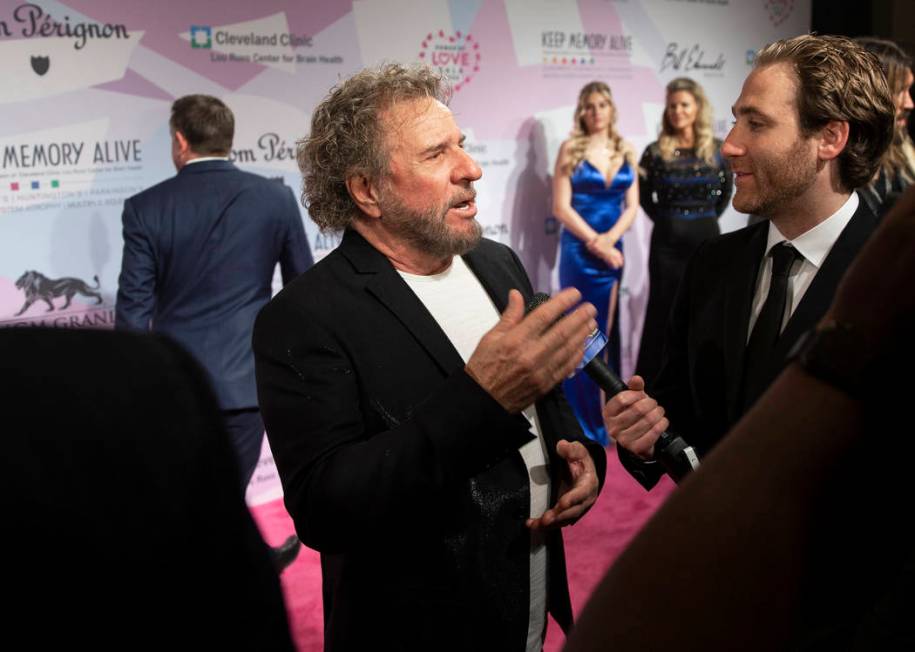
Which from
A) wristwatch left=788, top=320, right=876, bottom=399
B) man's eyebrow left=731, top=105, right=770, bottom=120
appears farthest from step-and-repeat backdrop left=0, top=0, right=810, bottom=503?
wristwatch left=788, top=320, right=876, bottom=399

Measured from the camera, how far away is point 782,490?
456mm

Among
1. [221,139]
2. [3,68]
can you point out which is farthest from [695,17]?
[3,68]

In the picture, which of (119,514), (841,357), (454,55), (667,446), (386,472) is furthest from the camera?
(454,55)

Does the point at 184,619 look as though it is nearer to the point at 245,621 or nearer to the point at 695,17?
the point at 245,621

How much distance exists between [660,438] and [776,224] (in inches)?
20.7

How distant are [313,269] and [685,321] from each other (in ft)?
2.65

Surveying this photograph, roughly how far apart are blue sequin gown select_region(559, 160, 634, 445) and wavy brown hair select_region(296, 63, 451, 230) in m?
3.48

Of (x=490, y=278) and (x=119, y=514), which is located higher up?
(x=119, y=514)

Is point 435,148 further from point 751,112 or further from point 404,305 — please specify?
point 751,112

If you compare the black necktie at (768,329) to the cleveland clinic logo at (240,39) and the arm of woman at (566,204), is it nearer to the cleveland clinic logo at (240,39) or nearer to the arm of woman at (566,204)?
the cleveland clinic logo at (240,39)

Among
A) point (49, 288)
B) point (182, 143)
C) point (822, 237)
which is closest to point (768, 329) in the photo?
point (822, 237)

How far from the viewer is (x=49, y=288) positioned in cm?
407
